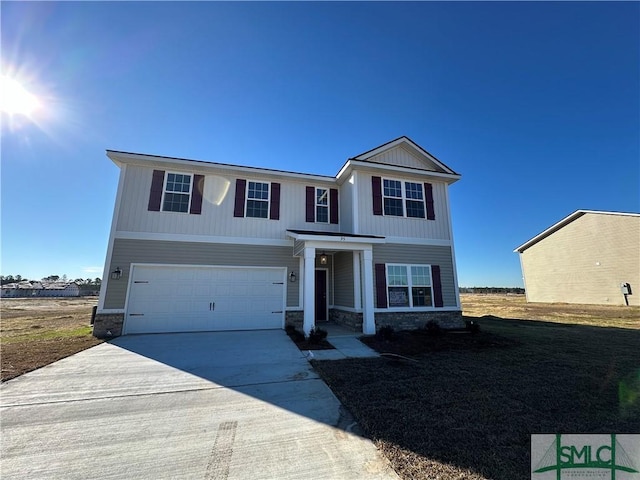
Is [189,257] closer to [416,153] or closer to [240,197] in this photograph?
[240,197]

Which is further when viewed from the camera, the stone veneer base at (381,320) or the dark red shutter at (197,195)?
the dark red shutter at (197,195)

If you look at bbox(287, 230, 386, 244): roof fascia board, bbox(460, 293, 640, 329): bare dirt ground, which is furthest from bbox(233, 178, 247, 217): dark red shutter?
bbox(460, 293, 640, 329): bare dirt ground

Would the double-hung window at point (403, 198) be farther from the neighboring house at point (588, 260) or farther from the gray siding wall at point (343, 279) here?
the neighboring house at point (588, 260)

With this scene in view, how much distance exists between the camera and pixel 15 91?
6.26 m

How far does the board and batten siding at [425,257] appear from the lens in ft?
31.8

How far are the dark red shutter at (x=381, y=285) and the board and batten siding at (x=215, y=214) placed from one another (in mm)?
2565

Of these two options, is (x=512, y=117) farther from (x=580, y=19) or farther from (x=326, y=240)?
(x=326, y=240)

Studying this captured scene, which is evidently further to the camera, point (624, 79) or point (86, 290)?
point (86, 290)

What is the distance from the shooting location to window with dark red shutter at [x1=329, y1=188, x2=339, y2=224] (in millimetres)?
11005

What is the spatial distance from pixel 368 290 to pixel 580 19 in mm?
10685

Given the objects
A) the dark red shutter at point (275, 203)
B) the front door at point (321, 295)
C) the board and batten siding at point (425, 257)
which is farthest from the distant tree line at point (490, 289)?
the dark red shutter at point (275, 203)

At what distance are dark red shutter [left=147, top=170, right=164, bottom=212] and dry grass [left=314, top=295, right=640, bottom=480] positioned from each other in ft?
25.6

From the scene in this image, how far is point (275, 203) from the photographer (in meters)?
10.3

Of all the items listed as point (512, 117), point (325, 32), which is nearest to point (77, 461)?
point (325, 32)
